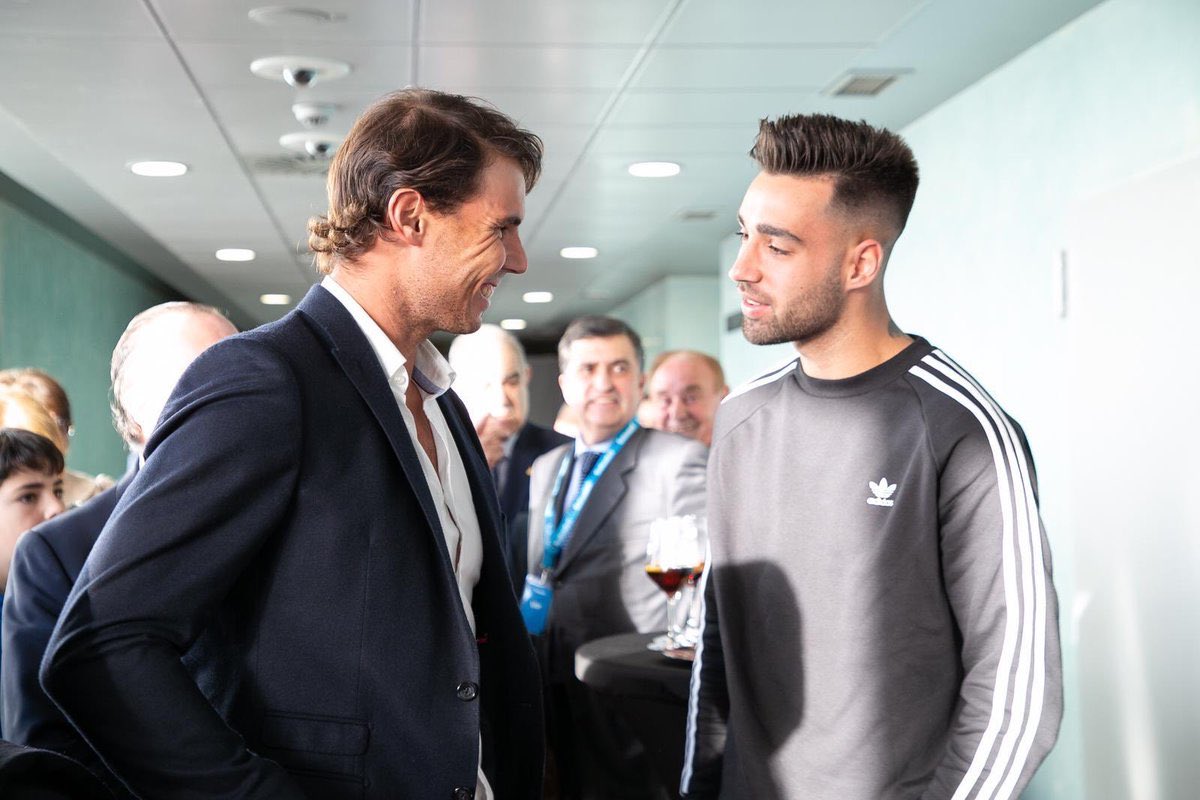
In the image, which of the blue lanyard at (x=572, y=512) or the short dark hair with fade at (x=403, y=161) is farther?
the blue lanyard at (x=572, y=512)

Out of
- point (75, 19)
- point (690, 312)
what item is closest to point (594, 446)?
point (75, 19)

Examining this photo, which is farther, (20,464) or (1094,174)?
(1094,174)

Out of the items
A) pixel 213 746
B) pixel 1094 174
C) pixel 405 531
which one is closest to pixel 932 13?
pixel 1094 174

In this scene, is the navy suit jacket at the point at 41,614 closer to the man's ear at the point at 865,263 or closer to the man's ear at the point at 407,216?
the man's ear at the point at 407,216

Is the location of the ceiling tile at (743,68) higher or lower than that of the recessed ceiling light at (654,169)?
lower

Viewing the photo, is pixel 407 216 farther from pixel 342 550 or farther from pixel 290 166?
pixel 290 166

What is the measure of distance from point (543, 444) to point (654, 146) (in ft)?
6.85

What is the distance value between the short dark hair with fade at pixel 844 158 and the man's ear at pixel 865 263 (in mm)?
74

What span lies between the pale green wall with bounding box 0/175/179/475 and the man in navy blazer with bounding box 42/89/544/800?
25.1ft

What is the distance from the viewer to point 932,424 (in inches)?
75.1

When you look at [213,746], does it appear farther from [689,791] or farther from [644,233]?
[644,233]

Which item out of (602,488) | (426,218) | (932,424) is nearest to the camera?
(426,218)

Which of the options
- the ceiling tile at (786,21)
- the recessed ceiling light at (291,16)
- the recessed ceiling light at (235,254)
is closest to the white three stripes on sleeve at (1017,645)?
the ceiling tile at (786,21)

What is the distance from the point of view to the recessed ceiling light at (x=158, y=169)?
6.68m
